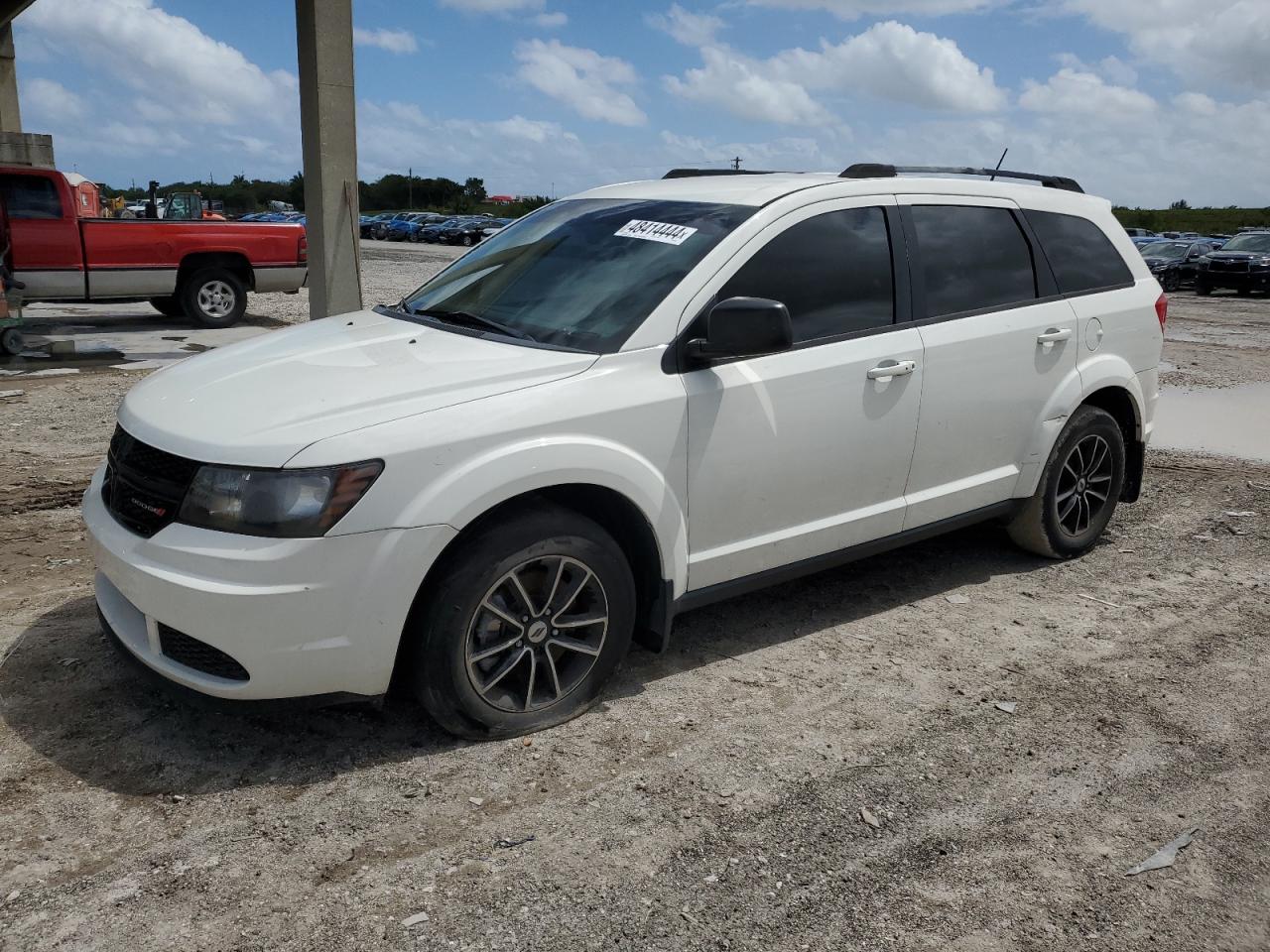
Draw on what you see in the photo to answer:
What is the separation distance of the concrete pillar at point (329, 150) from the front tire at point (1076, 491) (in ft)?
27.6

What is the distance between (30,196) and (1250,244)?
89.9 ft

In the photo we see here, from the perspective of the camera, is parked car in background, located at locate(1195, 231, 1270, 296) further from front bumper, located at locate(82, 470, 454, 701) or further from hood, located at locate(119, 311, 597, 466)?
front bumper, located at locate(82, 470, 454, 701)

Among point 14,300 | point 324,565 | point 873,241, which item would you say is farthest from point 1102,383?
point 14,300

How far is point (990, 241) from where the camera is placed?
485 cm

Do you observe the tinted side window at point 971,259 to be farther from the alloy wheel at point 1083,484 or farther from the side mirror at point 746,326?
the side mirror at point 746,326

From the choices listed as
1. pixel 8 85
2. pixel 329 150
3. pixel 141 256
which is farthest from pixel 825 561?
pixel 8 85

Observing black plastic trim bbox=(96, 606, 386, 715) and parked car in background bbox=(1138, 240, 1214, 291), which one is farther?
parked car in background bbox=(1138, 240, 1214, 291)

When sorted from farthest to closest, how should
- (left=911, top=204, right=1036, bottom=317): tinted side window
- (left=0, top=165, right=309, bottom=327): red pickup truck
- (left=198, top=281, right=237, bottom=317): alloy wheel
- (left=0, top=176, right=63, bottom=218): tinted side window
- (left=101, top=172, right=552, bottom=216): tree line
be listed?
(left=101, top=172, right=552, bottom=216): tree line, (left=198, top=281, right=237, bottom=317): alloy wheel, (left=0, top=165, right=309, bottom=327): red pickup truck, (left=0, top=176, right=63, bottom=218): tinted side window, (left=911, top=204, right=1036, bottom=317): tinted side window

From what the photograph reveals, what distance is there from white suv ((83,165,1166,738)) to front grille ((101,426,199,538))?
13mm

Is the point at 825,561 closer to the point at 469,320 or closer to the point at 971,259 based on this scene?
the point at 971,259

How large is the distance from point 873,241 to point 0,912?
12.0ft

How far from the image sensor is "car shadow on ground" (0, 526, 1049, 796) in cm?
335

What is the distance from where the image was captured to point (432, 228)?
51.0 m

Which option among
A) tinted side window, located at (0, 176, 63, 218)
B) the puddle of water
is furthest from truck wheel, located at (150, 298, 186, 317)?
the puddle of water
